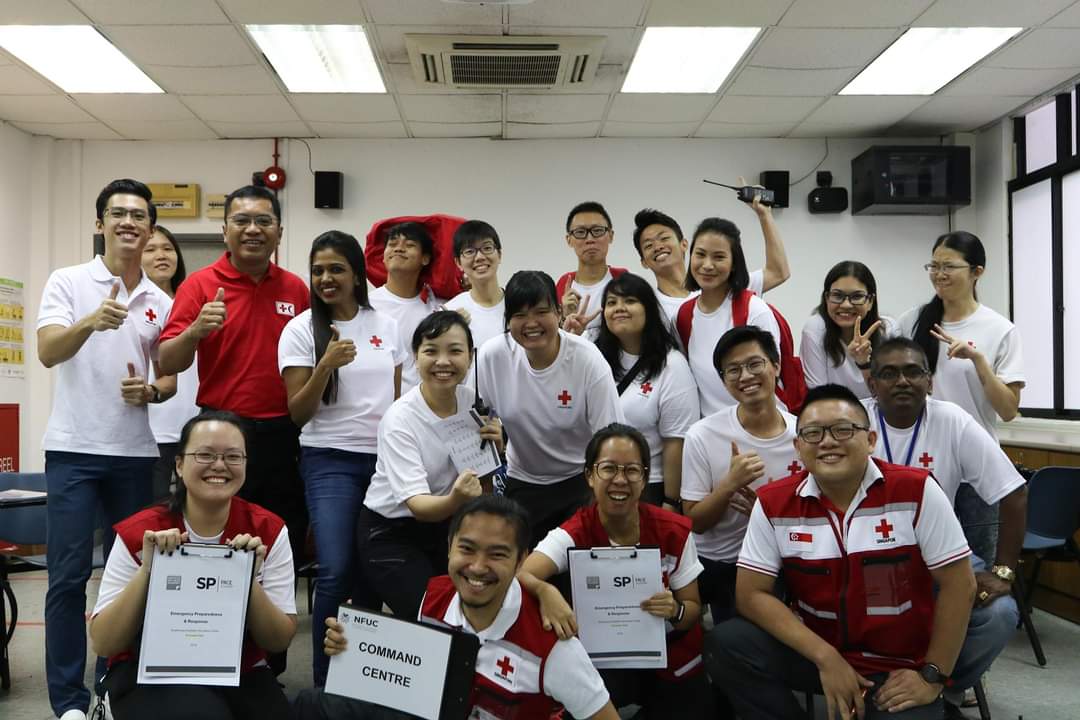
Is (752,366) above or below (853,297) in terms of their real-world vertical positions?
below

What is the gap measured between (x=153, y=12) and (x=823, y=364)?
3.81 m

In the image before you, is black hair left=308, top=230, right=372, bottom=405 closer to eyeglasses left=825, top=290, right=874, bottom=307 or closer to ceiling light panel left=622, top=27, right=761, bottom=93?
eyeglasses left=825, top=290, right=874, bottom=307

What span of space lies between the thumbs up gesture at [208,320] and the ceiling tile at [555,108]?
350 cm

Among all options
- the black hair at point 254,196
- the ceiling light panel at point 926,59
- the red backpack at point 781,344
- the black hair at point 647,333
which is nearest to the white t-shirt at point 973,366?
the red backpack at point 781,344

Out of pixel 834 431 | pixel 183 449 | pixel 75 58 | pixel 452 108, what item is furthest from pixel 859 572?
pixel 75 58

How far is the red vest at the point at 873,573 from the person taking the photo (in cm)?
214

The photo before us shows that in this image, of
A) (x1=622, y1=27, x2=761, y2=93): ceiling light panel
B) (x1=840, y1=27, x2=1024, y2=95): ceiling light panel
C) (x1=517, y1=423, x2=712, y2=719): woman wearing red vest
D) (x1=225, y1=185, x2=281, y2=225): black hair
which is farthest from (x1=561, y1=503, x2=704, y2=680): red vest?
(x1=840, y1=27, x2=1024, y2=95): ceiling light panel

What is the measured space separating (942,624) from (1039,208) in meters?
5.01

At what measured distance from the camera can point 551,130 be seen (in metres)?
6.45

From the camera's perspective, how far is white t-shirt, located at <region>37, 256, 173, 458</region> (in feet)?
8.73

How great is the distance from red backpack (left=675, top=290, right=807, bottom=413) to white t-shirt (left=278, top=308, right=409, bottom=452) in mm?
1130

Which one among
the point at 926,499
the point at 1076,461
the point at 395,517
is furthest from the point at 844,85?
the point at 395,517

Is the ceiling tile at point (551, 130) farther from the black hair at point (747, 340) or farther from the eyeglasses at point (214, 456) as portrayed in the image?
the eyeglasses at point (214, 456)

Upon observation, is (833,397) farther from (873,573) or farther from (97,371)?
(97,371)
